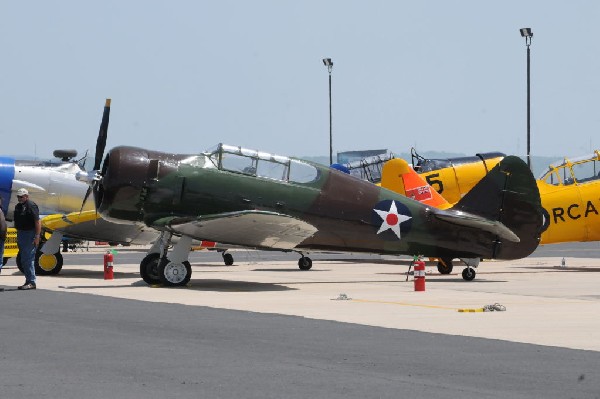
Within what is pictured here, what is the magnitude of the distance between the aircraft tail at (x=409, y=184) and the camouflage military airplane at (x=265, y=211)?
13.8 ft

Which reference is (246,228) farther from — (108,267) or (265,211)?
(108,267)

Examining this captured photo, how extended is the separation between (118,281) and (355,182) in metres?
5.21

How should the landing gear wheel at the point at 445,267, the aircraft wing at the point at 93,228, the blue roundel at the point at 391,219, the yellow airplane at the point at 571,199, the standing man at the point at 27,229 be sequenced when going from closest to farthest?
the standing man at the point at 27,229 < the blue roundel at the point at 391,219 < the aircraft wing at the point at 93,228 < the landing gear wheel at the point at 445,267 < the yellow airplane at the point at 571,199

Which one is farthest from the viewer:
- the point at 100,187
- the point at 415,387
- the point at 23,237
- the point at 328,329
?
the point at 100,187

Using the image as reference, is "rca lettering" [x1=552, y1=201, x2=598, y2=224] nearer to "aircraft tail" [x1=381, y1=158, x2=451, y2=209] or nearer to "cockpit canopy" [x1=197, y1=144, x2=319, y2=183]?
"aircraft tail" [x1=381, y1=158, x2=451, y2=209]

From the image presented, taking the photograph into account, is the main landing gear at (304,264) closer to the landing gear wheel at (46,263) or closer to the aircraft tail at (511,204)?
the landing gear wheel at (46,263)

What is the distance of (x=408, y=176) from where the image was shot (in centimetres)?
2911

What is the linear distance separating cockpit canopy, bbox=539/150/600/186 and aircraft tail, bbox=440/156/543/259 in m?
A: 6.29

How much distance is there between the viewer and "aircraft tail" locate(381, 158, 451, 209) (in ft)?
93.1

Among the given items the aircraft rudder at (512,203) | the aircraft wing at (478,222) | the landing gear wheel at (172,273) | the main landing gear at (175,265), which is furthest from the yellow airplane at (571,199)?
the landing gear wheel at (172,273)

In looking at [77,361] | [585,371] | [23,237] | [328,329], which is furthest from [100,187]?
[585,371]

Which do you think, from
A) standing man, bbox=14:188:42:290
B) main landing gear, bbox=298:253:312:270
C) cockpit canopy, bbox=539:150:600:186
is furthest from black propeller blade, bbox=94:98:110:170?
cockpit canopy, bbox=539:150:600:186

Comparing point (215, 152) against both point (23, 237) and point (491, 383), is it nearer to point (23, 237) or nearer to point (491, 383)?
point (23, 237)

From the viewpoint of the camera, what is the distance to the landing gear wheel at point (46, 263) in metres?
27.1
